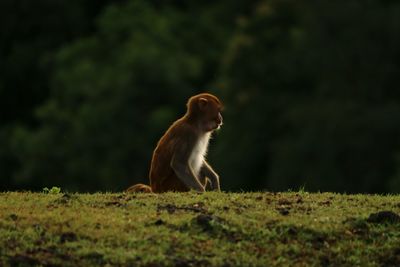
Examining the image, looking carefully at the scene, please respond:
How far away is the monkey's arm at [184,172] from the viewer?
18250 mm

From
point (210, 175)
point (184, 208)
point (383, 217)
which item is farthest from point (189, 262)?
point (210, 175)

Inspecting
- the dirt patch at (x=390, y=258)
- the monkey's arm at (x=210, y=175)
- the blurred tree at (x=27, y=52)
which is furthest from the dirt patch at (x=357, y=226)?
the blurred tree at (x=27, y=52)

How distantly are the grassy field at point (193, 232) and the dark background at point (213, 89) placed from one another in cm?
2817

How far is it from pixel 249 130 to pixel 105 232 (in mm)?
37928

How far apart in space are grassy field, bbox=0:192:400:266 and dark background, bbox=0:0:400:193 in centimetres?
2817

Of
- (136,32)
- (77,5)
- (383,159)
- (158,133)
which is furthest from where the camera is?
(77,5)

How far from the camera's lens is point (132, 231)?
1430 cm

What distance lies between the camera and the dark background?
49.3 meters

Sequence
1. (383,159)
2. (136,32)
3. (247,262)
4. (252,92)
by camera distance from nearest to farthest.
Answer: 1. (247,262)
2. (383,159)
3. (252,92)
4. (136,32)

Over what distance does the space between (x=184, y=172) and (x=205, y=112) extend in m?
1.19

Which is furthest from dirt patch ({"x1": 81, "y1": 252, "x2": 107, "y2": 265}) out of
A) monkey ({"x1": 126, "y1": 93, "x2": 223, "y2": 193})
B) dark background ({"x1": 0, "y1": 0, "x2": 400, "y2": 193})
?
dark background ({"x1": 0, "y1": 0, "x2": 400, "y2": 193})

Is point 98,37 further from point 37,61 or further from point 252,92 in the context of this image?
point 252,92

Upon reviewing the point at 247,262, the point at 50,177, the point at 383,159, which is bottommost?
the point at 50,177

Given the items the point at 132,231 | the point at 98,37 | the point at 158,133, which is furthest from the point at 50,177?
the point at 132,231
